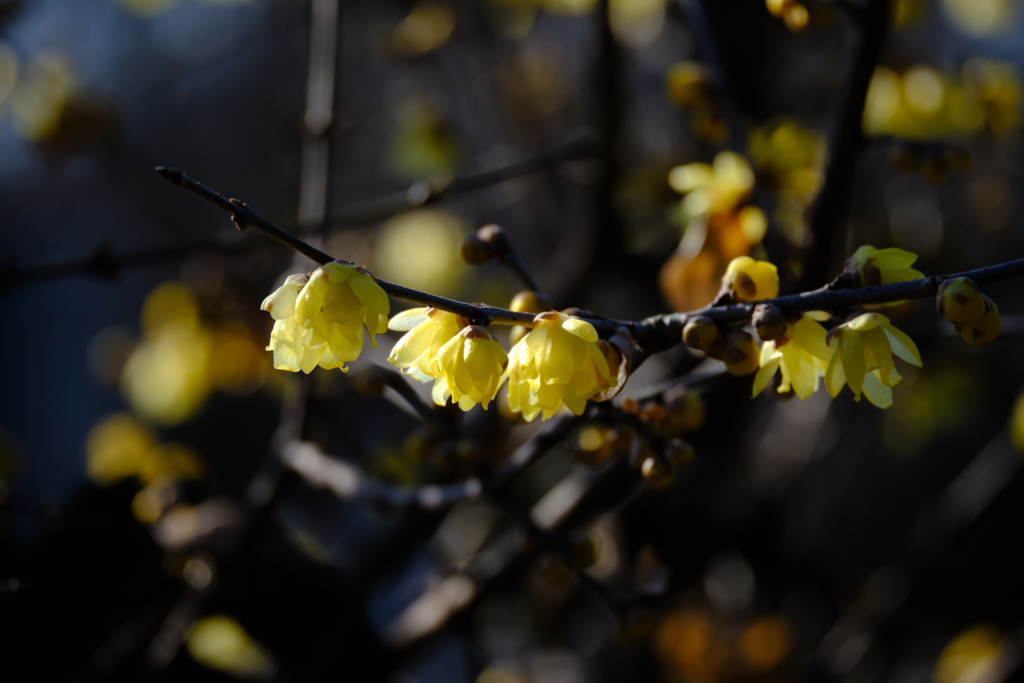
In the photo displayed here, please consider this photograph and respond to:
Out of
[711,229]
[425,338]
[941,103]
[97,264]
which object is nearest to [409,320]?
[425,338]

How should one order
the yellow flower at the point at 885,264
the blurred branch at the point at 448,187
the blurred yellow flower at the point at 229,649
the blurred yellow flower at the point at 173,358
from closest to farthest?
the yellow flower at the point at 885,264, the blurred branch at the point at 448,187, the blurred yellow flower at the point at 229,649, the blurred yellow flower at the point at 173,358

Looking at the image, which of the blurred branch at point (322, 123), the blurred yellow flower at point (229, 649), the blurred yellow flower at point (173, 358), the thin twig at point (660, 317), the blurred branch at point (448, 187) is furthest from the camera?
the blurred yellow flower at point (173, 358)

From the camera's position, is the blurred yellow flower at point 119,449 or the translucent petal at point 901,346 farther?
the blurred yellow flower at point 119,449

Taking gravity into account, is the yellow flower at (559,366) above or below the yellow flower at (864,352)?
above

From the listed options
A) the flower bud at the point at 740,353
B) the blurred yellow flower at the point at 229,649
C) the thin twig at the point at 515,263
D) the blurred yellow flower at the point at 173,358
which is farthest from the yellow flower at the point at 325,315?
the blurred yellow flower at the point at 173,358

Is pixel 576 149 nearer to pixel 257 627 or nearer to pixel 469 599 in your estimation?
pixel 469 599

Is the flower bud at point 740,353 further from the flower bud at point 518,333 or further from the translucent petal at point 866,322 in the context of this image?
the flower bud at point 518,333

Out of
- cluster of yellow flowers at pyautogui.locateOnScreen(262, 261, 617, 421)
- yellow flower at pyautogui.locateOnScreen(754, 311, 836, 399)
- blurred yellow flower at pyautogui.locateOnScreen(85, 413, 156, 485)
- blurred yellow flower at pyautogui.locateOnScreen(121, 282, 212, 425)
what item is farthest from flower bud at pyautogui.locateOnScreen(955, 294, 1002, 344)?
blurred yellow flower at pyautogui.locateOnScreen(85, 413, 156, 485)

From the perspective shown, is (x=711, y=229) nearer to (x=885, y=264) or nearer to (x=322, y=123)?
(x=885, y=264)
